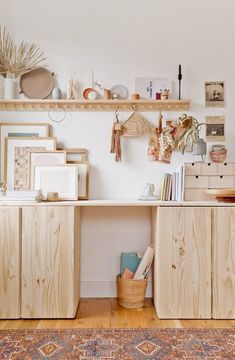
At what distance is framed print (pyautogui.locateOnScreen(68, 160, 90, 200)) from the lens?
244cm

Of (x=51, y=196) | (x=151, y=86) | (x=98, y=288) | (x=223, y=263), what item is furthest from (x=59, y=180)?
(x=223, y=263)

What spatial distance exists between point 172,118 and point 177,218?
Answer: 879mm

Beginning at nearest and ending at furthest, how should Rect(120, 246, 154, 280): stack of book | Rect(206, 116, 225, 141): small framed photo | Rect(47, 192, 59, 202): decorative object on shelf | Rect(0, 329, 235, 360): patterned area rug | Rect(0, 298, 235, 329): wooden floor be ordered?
1. Rect(0, 329, 235, 360): patterned area rug
2. Rect(0, 298, 235, 329): wooden floor
3. Rect(47, 192, 59, 202): decorative object on shelf
4. Rect(120, 246, 154, 280): stack of book
5. Rect(206, 116, 225, 141): small framed photo

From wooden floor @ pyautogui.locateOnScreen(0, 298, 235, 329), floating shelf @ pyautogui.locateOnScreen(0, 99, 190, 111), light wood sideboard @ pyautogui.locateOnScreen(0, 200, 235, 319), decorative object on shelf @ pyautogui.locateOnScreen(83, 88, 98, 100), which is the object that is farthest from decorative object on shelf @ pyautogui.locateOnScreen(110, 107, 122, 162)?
wooden floor @ pyautogui.locateOnScreen(0, 298, 235, 329)

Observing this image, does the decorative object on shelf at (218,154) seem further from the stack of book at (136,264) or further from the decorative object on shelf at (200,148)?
the stack of book at (136,264)

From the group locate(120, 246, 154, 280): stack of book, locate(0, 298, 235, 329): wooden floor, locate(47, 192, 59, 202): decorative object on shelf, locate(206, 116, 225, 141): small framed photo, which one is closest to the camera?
locate(0, 298, 235, 329): wooden floor

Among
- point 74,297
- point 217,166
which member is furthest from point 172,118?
point 74,297

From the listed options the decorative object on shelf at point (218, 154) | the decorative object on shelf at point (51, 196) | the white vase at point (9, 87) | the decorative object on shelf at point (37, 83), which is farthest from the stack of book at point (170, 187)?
the white vase at point (9, 87)

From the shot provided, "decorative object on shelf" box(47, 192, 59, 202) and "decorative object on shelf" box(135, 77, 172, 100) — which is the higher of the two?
"decorative object on shelf" box(135, 77, 172, 100)

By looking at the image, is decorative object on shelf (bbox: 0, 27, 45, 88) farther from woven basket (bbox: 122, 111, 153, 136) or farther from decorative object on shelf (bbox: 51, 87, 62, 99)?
woven basket (bbox: 122, 111, 153, 136)

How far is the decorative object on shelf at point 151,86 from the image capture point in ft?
8.25

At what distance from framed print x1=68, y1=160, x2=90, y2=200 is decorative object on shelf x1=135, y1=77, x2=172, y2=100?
72 cm

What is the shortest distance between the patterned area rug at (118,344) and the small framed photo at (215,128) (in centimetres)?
140

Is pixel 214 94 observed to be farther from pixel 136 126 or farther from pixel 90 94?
pixel 90 94
